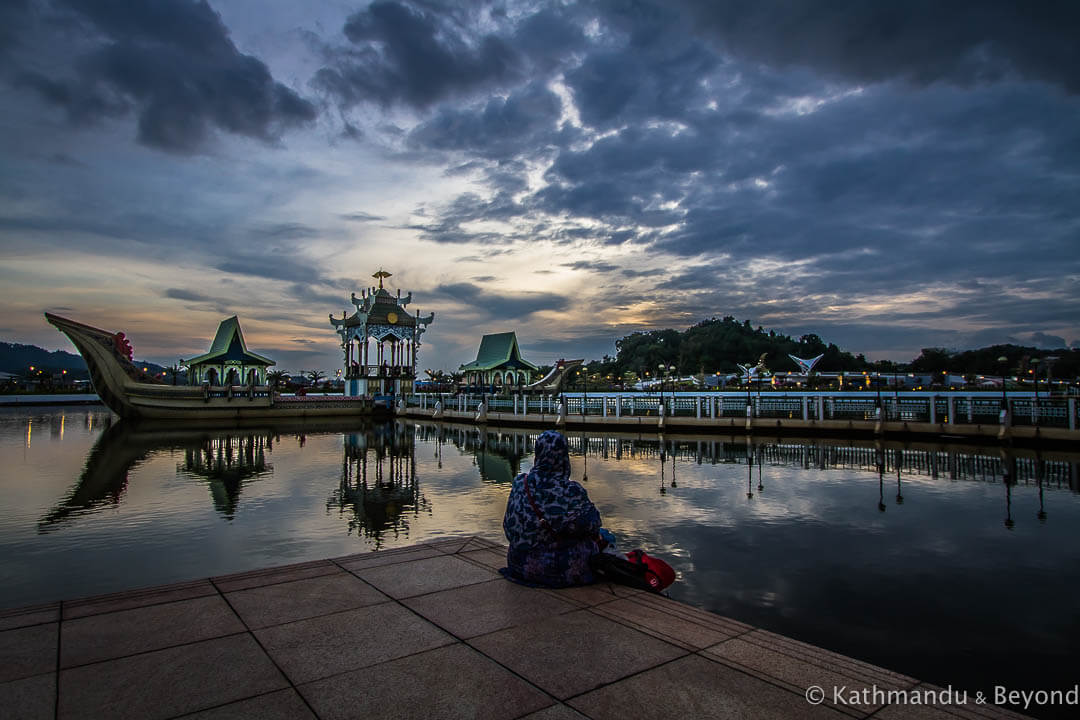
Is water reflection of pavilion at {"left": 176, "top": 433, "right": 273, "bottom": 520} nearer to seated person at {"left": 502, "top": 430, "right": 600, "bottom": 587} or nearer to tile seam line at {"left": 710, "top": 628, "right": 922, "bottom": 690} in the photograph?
seated person at {"left": 502, "top": 430, "right": 600, "bottom": 587}

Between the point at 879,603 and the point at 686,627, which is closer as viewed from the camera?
the point at 686,627

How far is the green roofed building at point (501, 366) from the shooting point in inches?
2537

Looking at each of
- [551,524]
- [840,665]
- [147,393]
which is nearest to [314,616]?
[551,524]

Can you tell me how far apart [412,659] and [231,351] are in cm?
5811

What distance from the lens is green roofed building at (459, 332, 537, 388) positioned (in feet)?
211

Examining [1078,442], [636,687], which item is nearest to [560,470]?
[636,687]

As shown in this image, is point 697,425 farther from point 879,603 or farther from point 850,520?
point 879,603

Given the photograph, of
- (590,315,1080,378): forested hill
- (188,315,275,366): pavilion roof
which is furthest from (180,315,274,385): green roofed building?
(590,315,1080,378): forested hill

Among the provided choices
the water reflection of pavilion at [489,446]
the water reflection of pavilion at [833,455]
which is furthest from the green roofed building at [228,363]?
the water reflection of pavilion at [833,455]

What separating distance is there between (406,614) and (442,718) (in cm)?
181

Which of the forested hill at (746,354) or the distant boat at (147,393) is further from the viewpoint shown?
the forested hill at (746,354)

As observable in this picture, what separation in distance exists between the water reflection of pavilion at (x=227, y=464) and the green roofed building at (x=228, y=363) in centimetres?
2416

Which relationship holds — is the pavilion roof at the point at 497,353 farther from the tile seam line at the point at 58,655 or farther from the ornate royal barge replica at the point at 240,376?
the tile seam line at the point at 58,655

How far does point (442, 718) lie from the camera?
11.9 feet
